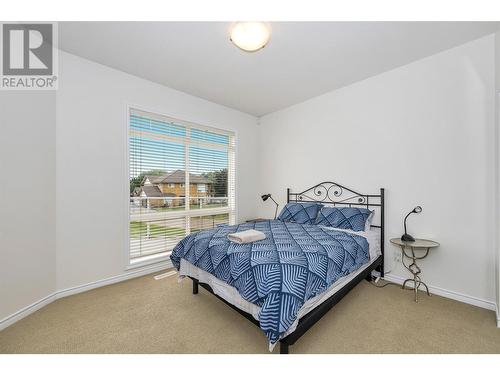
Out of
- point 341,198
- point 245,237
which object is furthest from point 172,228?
point 341,198

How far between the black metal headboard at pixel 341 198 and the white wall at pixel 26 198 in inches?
131

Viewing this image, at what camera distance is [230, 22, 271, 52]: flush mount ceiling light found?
1.60 m

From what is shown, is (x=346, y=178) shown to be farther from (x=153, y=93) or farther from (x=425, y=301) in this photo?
(x=153, y=93)

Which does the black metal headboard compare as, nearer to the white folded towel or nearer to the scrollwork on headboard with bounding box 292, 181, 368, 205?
the scrollwork on headboard with bounding box 292, 181, 368, 205

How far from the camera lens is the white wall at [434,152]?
2.07 m

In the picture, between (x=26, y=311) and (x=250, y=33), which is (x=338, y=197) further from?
(x=26, y=311)

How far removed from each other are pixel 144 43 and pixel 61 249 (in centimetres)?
239

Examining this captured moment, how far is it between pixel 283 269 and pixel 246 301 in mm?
413

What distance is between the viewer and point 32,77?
2.09 meters

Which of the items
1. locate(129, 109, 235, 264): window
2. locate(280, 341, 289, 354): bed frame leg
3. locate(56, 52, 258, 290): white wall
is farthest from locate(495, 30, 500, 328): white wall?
locate(56, 52, 258, 290): white wall

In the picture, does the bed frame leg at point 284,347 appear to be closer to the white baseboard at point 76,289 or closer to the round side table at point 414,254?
the round side table at point 414,254

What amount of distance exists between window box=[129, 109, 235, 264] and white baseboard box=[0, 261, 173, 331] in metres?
0.17

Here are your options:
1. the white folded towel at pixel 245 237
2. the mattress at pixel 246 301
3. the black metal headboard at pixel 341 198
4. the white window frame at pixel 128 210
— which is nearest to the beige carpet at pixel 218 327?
the mattress at pixel 246 301
